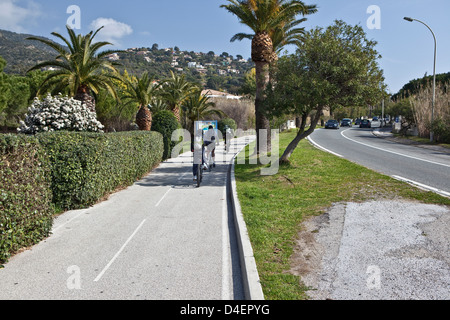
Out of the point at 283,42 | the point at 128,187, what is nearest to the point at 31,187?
the point at 128,187

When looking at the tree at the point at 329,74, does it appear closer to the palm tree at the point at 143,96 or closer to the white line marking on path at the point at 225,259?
the white line marking on path at the point at 225,259

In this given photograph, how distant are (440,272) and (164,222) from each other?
4.99m

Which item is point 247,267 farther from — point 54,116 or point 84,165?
point 54,116

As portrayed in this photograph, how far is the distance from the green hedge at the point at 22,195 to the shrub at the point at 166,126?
11.8 m

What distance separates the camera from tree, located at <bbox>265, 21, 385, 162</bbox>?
38.3 ft

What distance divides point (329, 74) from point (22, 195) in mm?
9655

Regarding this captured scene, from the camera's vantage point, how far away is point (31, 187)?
594cm

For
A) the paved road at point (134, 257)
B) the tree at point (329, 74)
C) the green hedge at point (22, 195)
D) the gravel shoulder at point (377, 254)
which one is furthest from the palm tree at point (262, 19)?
the green hedge at point (22, 195)

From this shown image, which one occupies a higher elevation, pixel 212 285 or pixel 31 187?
pixel 31 187

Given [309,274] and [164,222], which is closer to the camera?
[309,274]

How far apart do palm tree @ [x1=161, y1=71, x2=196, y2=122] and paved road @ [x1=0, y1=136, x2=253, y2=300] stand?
19873 mm

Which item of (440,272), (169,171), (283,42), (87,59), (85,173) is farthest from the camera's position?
(283,42)

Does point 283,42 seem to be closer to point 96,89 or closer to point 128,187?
point 96,89

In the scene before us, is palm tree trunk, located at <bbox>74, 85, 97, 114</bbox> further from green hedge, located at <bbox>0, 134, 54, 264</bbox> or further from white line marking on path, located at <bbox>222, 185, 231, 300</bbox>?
white line marking on path, located at <bbox>222, 185, 231, 300</bbox>
